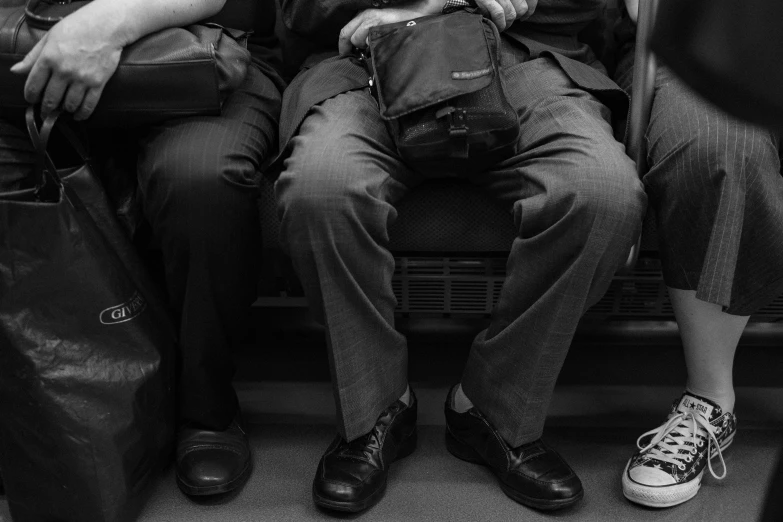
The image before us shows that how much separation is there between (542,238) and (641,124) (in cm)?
28

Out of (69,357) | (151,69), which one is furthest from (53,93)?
(69,357)

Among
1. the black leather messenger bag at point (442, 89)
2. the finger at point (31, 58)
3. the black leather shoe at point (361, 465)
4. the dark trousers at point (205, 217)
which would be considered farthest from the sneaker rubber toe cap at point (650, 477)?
the finger at point (31, 58)

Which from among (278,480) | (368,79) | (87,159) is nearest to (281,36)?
(368,79)

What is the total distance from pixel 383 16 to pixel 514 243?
47cm

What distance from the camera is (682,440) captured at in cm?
127

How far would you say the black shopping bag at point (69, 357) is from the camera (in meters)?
1.06

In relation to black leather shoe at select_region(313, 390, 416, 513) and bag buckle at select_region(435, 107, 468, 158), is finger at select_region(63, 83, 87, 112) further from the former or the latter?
black leather shoe at select_region(313, 390, 416, 513)

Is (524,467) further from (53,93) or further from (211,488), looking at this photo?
(53,93)

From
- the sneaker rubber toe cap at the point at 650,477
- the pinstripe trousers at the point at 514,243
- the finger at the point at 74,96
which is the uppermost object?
the finger at the point at 74,96

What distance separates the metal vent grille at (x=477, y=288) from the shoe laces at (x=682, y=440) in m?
0.30

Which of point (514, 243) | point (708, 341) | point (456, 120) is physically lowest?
point (708, 341)

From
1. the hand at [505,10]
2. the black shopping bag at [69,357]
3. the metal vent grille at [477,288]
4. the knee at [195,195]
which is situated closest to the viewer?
the black shopping bag at [69,357]

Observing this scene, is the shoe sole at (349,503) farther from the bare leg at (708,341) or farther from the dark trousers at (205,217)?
the bare leg at (708,341)

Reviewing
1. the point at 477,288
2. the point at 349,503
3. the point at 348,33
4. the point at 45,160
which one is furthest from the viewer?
the point at 477,288
